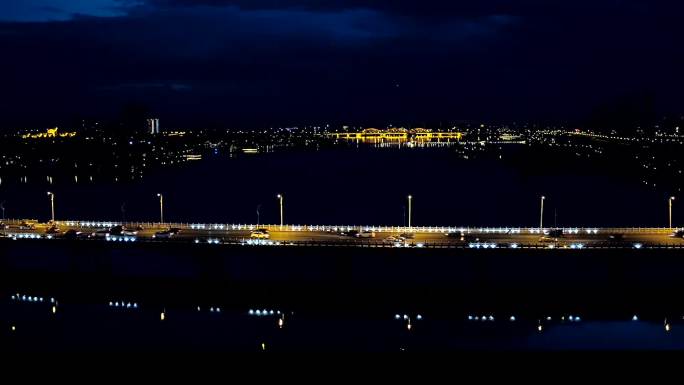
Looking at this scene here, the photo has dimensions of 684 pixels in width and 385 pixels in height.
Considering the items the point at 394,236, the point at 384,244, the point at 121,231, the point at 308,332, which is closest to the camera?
the point at 308,332

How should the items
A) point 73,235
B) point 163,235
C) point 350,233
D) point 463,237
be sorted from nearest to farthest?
point 463,237 → point 163,235 → point 350,233 → point 73,235

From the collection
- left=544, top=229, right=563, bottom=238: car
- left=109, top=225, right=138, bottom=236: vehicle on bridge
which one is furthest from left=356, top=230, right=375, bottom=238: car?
left=109, top=225, right=138, bottom=236: vehicle on bridge

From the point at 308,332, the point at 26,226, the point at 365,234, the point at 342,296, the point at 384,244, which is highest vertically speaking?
the point at 26,226

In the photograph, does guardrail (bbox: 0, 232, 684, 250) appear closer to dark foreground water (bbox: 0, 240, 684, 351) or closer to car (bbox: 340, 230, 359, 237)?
dark foreground water (bbox: 0, 240, 684, 351)

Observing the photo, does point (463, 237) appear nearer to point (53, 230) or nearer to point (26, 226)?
point (53, 230)

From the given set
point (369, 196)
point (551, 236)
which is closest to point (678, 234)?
point (551, 236)

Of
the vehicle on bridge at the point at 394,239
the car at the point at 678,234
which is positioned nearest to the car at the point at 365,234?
the vehicle on bridge at the point at 394,239

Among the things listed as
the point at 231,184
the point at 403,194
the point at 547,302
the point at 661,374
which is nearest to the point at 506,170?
the point at 403,194

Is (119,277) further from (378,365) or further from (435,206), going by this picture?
(435,206)
